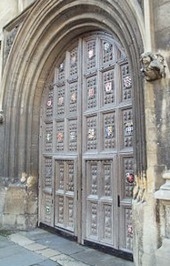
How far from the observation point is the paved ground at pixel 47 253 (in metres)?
3.14

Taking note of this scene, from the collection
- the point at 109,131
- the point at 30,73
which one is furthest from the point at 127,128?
the point at 30,73

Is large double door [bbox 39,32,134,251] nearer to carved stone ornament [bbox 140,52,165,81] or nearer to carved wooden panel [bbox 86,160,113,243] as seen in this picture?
carved wooden panel [bbox 86,160,113,243]

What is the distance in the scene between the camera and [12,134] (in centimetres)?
482

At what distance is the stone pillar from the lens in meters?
2.41

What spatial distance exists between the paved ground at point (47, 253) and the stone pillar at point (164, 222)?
2.41 feet

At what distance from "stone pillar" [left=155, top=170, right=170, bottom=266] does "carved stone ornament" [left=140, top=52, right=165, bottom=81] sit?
0.85m

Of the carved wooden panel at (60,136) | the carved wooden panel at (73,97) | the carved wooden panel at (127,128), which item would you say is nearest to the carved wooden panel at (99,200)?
the carved wooden panel at (127,128)

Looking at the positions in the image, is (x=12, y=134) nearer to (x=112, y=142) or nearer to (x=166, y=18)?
(x=112, y=142)

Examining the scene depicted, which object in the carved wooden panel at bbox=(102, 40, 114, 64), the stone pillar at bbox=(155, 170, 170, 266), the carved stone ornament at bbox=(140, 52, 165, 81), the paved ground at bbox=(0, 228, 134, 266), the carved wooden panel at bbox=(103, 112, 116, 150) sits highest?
the carved wooden panel at bbox=(102, 40, 114, 64)

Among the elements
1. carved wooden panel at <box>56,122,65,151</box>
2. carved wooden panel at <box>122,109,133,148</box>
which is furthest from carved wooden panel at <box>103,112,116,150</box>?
carved wooden panel at <box>56,122,65,151</box>

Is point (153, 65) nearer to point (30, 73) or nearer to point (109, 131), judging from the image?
point (109, 131)

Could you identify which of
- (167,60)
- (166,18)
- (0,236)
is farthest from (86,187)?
(166,18)

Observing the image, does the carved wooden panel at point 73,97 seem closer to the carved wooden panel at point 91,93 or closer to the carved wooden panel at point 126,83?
the carved wooden panel at point 91,93

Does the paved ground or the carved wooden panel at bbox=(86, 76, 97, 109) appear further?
the carved wooden panel at bbox=(86, 76, 97, 109)
